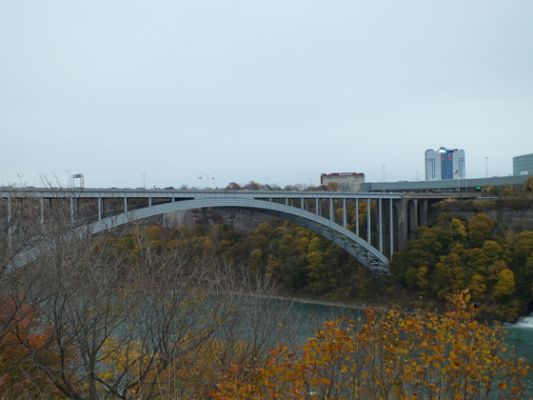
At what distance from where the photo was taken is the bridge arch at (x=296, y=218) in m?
15.5

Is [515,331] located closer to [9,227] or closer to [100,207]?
[100,207]

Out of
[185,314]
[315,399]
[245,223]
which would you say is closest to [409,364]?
[315,399]

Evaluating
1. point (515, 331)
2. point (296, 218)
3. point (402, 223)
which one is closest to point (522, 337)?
point (515, 331)

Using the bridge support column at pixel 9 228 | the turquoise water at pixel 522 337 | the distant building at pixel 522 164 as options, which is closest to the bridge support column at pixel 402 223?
the turquoise water at pixel 522 337

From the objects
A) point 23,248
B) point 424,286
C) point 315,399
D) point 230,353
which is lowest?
point 424,286

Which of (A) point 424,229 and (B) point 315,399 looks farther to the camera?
(A) point 424,229

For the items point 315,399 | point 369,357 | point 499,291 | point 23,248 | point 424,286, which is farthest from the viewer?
point 424,286

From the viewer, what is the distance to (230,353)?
23.6 feet

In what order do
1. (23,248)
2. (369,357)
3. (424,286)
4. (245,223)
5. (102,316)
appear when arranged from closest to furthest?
(369,357) → (102,316) → (23,248) → (424,286) → (245,223)

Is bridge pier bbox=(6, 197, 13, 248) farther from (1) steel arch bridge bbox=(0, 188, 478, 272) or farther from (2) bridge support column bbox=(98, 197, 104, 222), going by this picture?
(2) bridge support column bbox=(98, 197, 104, 222)

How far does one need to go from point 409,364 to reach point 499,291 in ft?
56.7

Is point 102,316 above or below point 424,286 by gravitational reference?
above

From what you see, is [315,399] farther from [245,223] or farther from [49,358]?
[245,223]

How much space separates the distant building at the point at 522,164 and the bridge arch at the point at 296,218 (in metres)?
32.8
